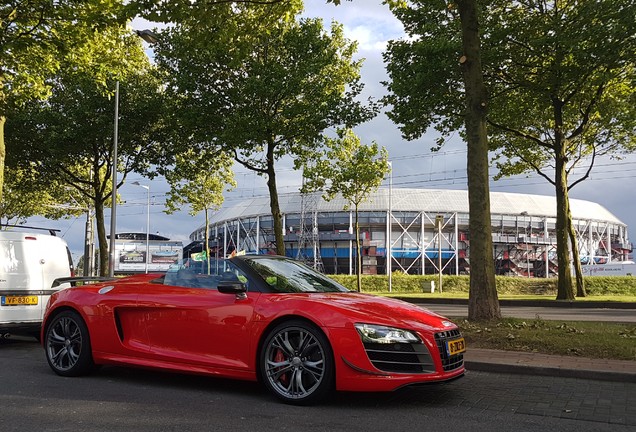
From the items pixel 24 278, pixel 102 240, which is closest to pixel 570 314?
pixel 24 278

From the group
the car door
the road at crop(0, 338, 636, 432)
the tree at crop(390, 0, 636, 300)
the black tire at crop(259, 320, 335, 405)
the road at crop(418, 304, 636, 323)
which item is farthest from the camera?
the tree at crop(390, 0, 636, 300)

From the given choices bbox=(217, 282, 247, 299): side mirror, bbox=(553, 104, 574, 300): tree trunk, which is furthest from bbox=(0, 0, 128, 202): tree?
bbox=(553, 104, 574, 300): tree trunk

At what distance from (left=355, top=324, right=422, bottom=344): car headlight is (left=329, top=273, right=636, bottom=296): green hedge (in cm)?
1869

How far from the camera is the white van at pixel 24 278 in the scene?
8742mm

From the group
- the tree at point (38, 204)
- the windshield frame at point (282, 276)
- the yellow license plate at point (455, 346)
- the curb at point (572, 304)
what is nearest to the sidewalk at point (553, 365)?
the yellow license plate at point (455, 346)

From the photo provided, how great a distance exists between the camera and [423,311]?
17.6 feet

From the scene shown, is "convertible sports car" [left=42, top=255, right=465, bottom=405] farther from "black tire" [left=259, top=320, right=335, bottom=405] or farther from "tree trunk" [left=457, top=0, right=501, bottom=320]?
"tree trunk" [left=457, top=0, right=501, bottom=320]

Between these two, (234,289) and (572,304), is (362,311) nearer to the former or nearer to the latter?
(234,289)

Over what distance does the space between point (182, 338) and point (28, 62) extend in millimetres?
13140

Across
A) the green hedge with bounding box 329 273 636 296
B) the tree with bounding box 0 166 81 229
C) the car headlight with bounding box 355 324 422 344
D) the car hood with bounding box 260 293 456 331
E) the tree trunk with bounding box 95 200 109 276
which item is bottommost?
the green hedge with bounding box 329 273 636 296

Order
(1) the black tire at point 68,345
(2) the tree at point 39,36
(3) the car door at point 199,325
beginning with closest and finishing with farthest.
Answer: (3) the car door at point 199,325 < (1) the black tire at point 68,345 < (2) the tree at point 39,36

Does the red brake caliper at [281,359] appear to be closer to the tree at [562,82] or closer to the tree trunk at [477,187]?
the tree trunk at [477,187]

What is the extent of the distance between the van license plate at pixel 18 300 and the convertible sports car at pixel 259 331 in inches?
108

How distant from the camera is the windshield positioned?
219 inches
